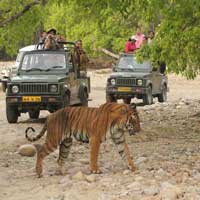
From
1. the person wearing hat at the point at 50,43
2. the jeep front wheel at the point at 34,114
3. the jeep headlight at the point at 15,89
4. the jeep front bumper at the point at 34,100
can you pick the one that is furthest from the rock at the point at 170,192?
the person wearing hat at the point at 50,43

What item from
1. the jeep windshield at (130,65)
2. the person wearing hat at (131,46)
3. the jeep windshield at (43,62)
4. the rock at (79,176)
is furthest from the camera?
the person wearing hat at (131,46)

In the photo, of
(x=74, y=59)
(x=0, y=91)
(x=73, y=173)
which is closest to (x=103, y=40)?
(x=0, y=91)

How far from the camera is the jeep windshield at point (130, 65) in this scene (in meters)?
23.9

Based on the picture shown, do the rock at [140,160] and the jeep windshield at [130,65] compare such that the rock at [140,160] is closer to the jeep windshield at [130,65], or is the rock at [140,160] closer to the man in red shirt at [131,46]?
the jeep windshield at [130,65]

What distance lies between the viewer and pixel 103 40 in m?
45.0

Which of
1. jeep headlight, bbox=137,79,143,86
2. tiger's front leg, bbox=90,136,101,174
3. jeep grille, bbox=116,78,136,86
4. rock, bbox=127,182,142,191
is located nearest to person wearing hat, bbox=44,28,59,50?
jeep grille, bbox=116,78,136,86

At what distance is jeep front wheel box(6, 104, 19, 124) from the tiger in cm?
728

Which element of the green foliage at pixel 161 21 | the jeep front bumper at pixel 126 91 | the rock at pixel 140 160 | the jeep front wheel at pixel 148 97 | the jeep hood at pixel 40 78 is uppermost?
the green foliage at pixel 161 21

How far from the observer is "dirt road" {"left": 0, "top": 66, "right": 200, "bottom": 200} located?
9.53 m

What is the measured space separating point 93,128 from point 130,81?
40.9 feet

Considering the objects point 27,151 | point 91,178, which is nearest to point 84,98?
point 27,151

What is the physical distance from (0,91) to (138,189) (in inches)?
959

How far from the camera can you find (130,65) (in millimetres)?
23984

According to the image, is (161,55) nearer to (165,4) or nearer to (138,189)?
(165,4)
